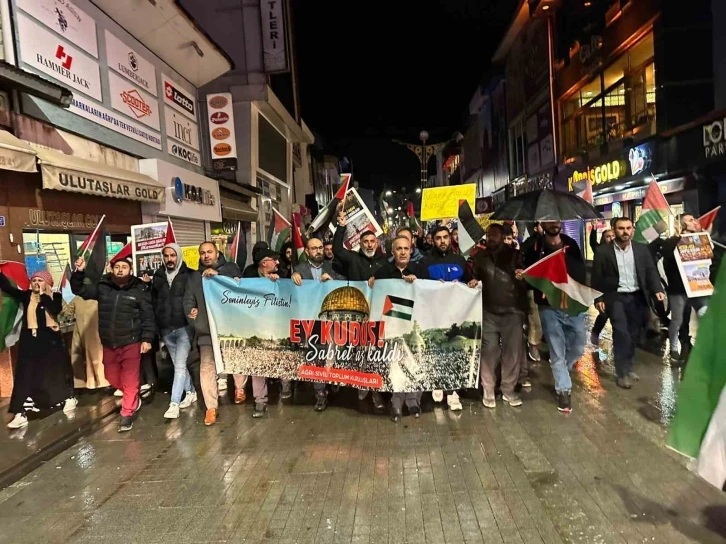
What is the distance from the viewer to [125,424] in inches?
234

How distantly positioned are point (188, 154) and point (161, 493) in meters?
11.9

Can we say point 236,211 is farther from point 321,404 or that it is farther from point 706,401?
point 706,401

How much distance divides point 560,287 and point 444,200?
14.3ft

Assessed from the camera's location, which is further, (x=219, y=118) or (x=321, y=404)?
(x=219, y=118)

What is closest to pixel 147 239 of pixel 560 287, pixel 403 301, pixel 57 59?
pixel 403 301

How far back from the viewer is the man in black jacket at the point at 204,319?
611 centimetres

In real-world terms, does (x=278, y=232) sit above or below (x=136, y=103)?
below

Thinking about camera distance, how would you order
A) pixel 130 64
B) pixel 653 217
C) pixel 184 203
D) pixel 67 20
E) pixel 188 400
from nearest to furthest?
1. pixel 188 400
2. pixel 653 217
3. pixel 67 20
4. pixel 130 64
5. pixel 184 203

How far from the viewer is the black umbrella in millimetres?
5824

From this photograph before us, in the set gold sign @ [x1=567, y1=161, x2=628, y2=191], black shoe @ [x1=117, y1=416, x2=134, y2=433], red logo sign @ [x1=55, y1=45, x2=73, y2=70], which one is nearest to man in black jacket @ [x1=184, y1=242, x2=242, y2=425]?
black shoe @ [x1=117, y1=416, x2=134, y2=433]

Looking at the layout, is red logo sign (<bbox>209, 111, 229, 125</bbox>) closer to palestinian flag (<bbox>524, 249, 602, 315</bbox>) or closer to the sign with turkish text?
the sign with turkish text

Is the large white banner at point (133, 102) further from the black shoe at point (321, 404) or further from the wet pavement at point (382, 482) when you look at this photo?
the black shoe at point (321, 404)

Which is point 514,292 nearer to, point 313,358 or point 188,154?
point 313,358

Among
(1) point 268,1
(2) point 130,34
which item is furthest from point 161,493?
(1) point 268,1
